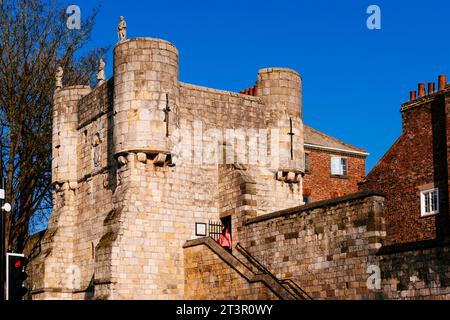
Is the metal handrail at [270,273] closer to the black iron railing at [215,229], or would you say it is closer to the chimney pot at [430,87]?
the black iron railing at [215,229]

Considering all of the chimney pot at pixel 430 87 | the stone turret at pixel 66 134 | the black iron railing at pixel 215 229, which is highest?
the chimney pot at pixel 430 87

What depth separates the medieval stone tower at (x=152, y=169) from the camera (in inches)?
1196

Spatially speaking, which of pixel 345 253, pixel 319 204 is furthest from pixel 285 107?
pixel 345 253


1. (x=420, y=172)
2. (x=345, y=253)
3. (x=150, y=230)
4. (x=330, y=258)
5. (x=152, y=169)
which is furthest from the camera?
(x=420, y=172)

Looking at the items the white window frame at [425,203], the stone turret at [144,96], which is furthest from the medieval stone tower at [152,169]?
the white window frame at [425,203]

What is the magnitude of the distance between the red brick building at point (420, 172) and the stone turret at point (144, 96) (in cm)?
1205

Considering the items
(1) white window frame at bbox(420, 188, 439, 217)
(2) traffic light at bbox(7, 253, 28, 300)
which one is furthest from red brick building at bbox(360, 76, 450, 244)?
(2) traffic light at bbox(7, 253, 28, 300)

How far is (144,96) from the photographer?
3072cm

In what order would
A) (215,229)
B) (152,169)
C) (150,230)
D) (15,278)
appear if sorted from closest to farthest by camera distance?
(15,278) → (150,230) → (152,169) → (215,229)

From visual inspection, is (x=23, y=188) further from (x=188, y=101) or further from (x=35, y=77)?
(x=188, y=101)

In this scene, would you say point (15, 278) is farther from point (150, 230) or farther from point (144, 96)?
point (144, 96)

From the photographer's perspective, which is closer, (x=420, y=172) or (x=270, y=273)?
(x=270, y=273)

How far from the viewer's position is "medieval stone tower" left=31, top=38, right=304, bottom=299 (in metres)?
30.4

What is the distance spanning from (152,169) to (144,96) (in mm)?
2535
